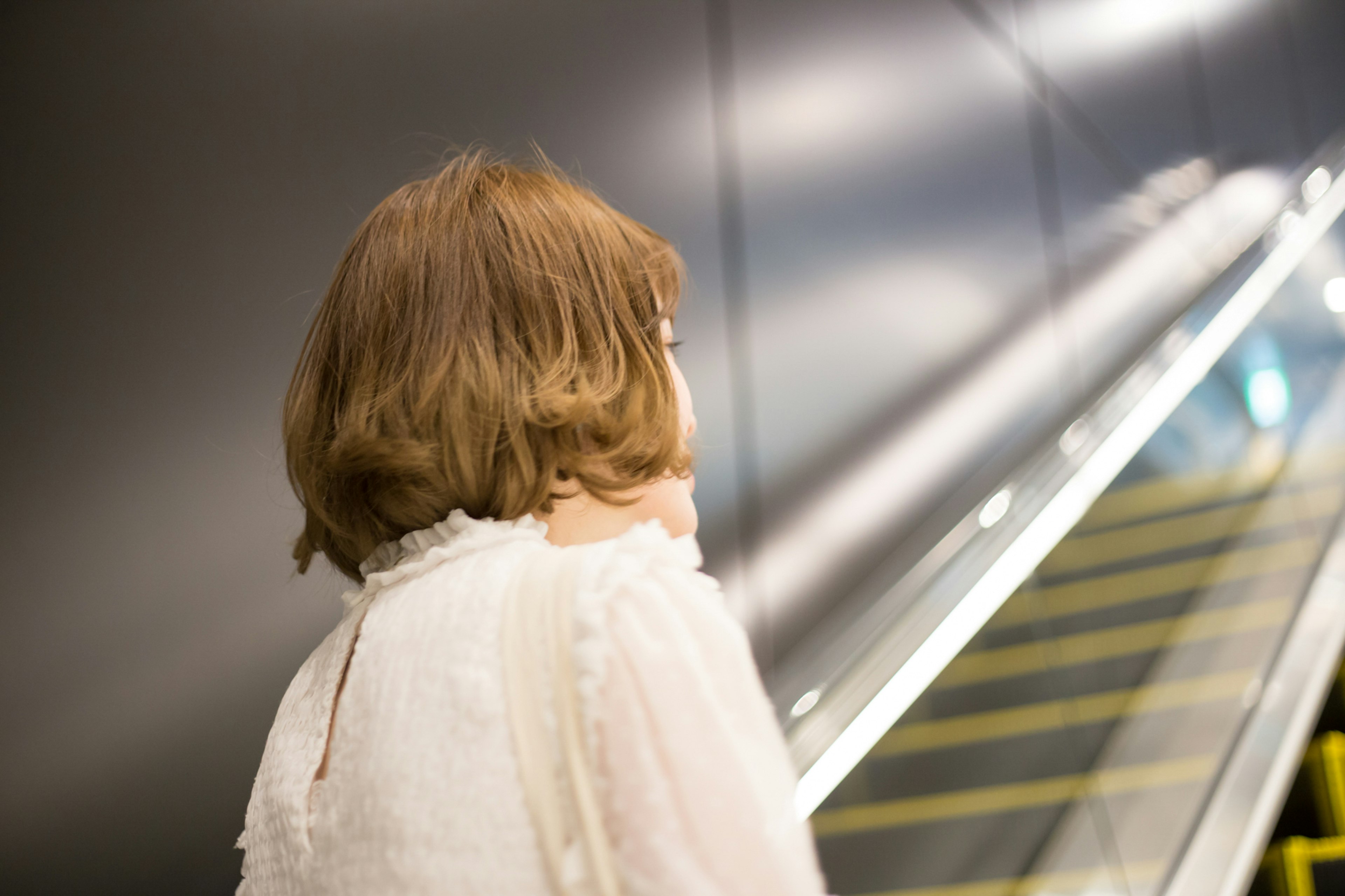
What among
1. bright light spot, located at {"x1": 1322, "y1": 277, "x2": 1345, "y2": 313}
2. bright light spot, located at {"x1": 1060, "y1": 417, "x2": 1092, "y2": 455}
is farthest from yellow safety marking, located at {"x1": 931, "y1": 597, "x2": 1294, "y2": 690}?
bright light spot, located at {"x1": 1322, "y1": 277, "x2": 1345, "y2": 313}

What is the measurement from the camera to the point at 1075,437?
106 inches

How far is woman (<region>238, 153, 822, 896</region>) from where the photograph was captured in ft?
1.88

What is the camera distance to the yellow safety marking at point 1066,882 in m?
2.09

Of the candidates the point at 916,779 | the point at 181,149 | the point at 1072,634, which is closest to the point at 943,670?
the point at 916,779

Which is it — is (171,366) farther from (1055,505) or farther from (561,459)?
(1055,505)

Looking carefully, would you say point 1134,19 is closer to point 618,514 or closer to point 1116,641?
point 1116,641

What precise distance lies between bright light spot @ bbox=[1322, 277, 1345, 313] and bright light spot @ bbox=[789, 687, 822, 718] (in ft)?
12.1

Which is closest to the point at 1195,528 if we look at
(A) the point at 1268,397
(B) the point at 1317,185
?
(A) the point at 1268,397

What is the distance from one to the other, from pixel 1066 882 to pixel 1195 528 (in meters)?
1.52

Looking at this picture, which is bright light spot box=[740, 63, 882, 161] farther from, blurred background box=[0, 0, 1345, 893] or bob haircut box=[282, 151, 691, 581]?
bob haircut box=[282, 151, 691, 581]

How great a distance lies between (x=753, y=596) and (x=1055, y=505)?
76cm

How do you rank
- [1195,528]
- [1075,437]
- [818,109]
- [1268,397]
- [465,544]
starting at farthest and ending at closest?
[1268,397], [1195,528], [818,109], [1075,437], [465,544]

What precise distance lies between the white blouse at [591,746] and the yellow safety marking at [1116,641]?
156cm

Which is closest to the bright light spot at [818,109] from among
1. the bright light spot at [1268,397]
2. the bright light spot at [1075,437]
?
the bright light spot at [1075,437]
